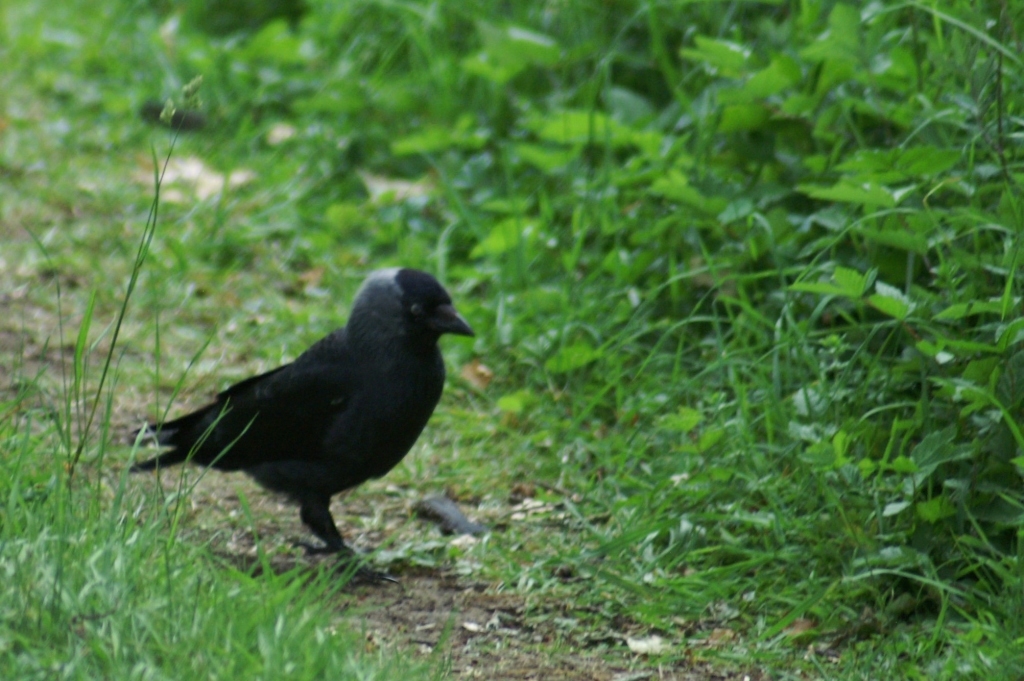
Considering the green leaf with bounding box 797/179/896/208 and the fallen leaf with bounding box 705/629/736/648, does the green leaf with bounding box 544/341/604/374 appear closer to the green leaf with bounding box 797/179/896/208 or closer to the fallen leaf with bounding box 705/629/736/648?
the green leaf with bounding box 797/179/896/208

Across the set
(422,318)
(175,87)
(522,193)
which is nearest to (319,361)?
(422,318)

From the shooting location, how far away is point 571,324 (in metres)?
4.57

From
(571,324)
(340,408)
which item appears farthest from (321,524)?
(571,324)

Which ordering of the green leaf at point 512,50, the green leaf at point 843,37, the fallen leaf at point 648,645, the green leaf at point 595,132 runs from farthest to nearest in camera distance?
1. the green leaf at point 512,50
2. the green leaf at point 595,132
3. the green leaf at point 843,37
4. the fallen leaf at point 648,645

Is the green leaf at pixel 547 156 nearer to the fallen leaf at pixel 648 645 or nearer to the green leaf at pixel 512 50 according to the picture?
the green leaf at pixel 512 50

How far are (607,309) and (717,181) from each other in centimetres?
60

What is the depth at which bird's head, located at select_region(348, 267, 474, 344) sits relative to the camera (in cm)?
361

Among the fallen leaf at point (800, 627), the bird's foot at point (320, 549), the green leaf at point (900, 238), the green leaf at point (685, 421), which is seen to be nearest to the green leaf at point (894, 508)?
the fallen leaf at point (800, 627)

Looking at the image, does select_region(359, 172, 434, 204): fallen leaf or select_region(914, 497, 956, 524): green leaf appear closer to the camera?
select_region(914, 497, 956, 524): green leaf

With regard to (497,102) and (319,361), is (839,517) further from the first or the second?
(497,102)

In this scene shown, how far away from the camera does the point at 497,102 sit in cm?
583

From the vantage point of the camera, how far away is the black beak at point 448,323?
3604mm

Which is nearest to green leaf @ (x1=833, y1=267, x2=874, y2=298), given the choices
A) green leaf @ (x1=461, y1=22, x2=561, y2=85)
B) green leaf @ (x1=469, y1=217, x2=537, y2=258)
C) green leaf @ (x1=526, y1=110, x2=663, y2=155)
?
green leaf @ (x1=526, y1=110, x2=663, y2=155)

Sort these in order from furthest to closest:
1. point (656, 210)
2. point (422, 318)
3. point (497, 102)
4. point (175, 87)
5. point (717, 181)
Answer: point (175, 87)
point (497, 102)
point (656, 210)
point (717, 181)
point (422, 318)
